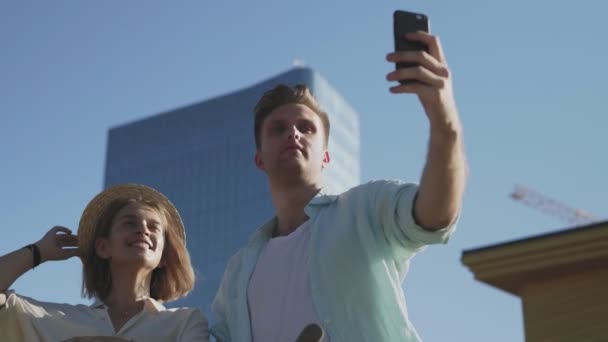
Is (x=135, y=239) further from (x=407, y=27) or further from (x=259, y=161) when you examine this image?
(x=407, y=27)

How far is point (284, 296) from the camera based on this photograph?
463 centimetres

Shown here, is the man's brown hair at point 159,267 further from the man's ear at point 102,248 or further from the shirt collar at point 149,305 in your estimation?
the shirt collar at point 149,305

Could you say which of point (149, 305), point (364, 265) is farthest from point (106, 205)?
point (364, 265)

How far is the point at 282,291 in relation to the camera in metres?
4.64

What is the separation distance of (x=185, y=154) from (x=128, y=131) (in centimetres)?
920

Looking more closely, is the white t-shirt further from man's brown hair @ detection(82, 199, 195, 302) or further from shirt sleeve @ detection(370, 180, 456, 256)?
man's brown hair @ detection(82, 199, 195, 302)

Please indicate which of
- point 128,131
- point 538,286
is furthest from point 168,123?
point 538,286

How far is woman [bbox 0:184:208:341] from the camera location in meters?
5.07

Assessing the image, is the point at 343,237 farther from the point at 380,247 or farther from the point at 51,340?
the point at 51,340

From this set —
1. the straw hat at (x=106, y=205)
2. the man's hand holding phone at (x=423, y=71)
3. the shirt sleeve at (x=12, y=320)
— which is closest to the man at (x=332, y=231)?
Result: the man's hand holding phone at (x=423, y=71)

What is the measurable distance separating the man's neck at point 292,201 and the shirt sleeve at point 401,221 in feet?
1.60

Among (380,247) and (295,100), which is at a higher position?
(295,100)

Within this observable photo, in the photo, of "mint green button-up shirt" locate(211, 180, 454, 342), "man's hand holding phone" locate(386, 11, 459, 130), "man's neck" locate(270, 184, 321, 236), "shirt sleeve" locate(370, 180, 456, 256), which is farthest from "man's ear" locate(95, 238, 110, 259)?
"man's hand holding phone" locate(386, 11, 459, 130)

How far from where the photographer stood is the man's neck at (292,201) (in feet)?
16.4
